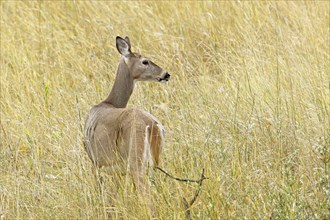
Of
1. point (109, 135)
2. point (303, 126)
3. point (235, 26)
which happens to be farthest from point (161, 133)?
point (235, 26)

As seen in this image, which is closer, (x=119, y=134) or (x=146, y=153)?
(x=146, y=153)

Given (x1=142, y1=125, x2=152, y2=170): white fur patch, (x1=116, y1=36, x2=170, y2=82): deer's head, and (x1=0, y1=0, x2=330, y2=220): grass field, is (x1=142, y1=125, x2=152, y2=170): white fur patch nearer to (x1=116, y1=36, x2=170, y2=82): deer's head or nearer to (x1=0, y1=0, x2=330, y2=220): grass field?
(x1=0, y1=0, x2=330, y2=220): grass field

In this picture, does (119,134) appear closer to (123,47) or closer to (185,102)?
(123,47)

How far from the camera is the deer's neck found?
6508 mm

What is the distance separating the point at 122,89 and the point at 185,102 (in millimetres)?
486

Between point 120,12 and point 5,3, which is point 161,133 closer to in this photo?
point 120,12

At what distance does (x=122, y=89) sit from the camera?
21.5 ft

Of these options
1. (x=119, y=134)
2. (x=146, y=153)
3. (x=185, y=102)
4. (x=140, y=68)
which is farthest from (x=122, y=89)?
(x=146, y=153)

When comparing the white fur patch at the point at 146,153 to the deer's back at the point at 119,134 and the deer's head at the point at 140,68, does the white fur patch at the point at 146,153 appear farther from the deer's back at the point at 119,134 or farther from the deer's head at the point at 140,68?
the deer's head at the point at 140,68

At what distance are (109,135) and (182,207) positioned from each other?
2.90 feet

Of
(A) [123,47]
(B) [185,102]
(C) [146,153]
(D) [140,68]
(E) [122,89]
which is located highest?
(A) [123,47]

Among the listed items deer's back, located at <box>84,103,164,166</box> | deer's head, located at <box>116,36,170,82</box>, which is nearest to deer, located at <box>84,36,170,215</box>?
deer's back, located at <box>84,103,164,166</box>

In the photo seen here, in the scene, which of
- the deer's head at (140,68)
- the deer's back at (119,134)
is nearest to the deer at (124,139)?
the deer's back at (119,134)

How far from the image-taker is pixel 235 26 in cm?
805
